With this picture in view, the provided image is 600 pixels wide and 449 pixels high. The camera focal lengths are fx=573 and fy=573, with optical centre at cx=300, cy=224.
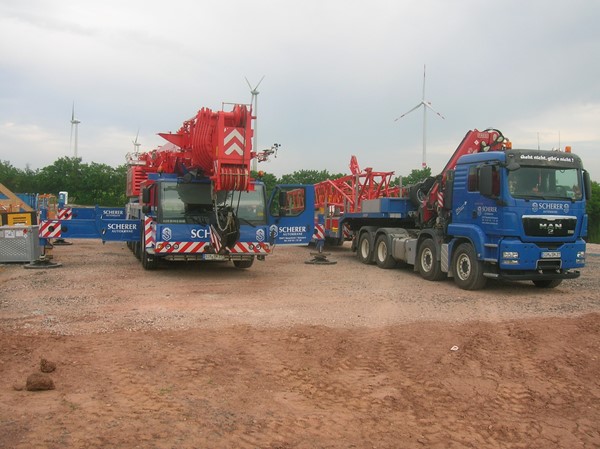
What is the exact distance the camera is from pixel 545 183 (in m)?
10.9

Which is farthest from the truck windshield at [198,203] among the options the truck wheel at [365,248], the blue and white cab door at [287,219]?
the truck wheel at [365,248]

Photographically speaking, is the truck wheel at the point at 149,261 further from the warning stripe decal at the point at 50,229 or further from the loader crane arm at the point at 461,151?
the loader crane arm at the point at 461,151

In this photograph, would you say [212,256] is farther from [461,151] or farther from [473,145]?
[473,145]

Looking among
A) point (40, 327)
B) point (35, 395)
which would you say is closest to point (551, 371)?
point (35, 395)

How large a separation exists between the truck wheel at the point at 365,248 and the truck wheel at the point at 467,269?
434cm

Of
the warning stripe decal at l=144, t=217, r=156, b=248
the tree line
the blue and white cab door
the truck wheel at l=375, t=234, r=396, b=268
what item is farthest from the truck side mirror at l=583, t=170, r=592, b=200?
the tree line

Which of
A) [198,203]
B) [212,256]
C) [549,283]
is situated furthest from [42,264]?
[549,283]

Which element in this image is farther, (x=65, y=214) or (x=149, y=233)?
(x=65, y=214)

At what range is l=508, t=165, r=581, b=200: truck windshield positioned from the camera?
35.2 ft

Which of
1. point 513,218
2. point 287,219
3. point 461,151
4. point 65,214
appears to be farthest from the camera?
point 65,214

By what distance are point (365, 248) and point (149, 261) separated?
21.5ft

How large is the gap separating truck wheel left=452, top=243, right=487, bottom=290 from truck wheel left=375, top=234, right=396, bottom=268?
312 cm

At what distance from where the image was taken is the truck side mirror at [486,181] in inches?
422

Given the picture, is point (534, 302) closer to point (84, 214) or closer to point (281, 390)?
point (281, 390)
